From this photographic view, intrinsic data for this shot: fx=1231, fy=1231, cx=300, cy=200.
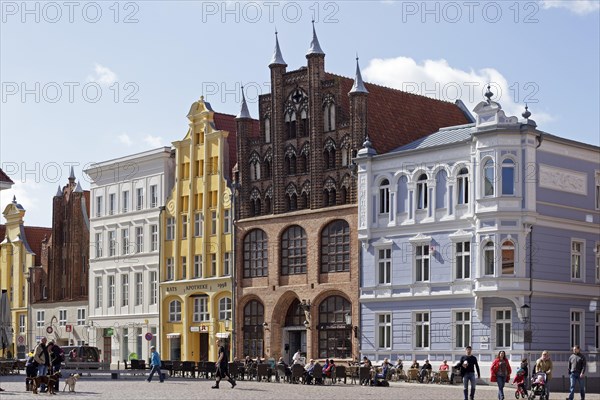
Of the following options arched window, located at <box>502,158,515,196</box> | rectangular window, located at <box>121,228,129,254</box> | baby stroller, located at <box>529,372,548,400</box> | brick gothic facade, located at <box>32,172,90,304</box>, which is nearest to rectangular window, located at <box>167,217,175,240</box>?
rectangular window, located at <box>121,228,129,254</box>

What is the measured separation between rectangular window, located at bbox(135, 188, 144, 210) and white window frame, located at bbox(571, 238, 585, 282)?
3302cm

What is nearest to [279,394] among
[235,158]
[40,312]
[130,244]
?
[235,158]

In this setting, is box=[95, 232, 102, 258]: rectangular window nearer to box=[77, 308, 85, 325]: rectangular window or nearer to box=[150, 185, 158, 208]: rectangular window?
box=[77, 308, 85, 325]: rectangular window

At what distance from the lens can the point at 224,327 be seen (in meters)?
75.0

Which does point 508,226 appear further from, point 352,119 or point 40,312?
point 40,312

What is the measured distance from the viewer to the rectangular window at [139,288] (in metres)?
83.0

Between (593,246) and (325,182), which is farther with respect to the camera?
(325,182)

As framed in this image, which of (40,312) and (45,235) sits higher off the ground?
(45,235)

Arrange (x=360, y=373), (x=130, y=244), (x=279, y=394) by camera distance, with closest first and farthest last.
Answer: (x=279, y=394), (x=360, y=373), (x=130, y=244)

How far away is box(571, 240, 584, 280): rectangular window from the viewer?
61.2m

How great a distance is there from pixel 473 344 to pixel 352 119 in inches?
589

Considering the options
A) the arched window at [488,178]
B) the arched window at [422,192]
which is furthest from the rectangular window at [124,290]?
the arched window at [488,178]

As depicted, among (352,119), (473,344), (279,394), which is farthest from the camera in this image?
(352,119)

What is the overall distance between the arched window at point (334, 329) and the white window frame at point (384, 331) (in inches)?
84.9
